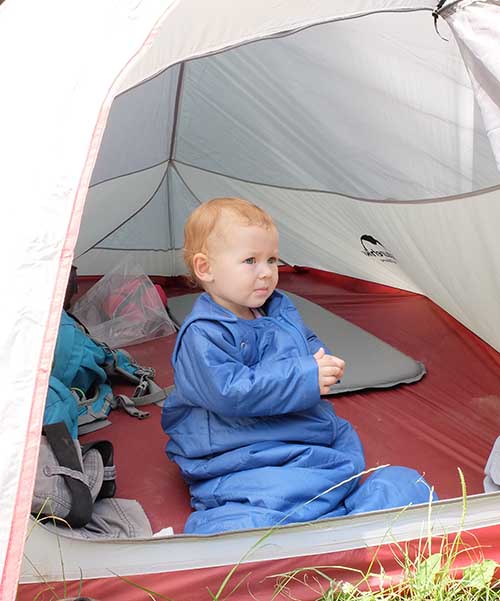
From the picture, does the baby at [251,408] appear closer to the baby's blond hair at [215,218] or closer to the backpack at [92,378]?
the baby's blond hair at [215,218]

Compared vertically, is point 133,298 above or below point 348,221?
below

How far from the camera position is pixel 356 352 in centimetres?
266

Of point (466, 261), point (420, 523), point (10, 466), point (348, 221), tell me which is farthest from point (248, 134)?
point (10, 466)

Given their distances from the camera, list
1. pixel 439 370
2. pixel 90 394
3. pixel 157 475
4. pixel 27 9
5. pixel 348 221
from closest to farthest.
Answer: pixel 27 9 → pixel 157 475 → pixel 90 394 → pixel 439 370 → pixel 348 221

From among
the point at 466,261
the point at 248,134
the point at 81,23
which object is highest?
the point at 81,23

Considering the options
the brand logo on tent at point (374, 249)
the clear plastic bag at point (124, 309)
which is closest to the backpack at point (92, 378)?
the clear plastic bag at point (124, 309)

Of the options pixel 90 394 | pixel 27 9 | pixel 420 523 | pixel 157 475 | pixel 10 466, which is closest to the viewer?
pixel 10 466

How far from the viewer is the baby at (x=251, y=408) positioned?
5.58 feet

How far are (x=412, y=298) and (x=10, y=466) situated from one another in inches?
80.3

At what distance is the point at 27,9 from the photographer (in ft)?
6.28

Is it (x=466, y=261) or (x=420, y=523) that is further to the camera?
(x=466, y=261)

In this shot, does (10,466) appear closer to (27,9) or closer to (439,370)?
(27,9)

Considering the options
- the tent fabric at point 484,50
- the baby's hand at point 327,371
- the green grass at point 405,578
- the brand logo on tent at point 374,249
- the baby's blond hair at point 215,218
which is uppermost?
the tent fabric at point 484,50

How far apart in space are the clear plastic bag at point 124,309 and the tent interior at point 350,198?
6 centimetres
